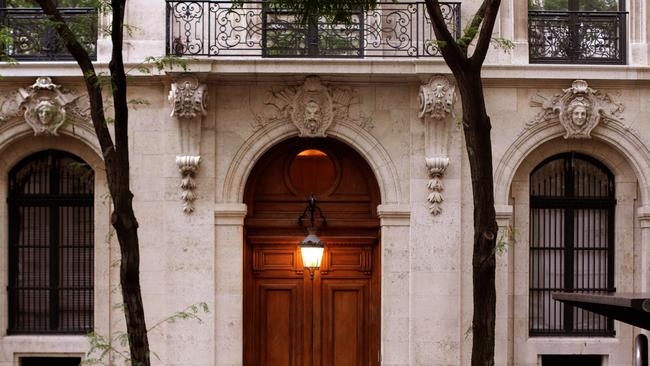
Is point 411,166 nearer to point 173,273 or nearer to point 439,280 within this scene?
point 439,280

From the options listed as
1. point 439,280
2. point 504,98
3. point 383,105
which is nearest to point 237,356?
point 439,280

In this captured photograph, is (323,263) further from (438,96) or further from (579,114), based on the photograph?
(579,114)

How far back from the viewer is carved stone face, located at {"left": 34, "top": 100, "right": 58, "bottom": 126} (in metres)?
14.2

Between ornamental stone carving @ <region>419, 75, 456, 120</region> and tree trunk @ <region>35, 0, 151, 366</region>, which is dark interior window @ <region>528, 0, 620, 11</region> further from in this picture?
tree trunk @ <region>35, 0, 151, 366</region>

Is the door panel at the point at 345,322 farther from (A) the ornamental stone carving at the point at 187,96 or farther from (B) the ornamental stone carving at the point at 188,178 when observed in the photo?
(A) the ornamental stone carving at the point at 187,96

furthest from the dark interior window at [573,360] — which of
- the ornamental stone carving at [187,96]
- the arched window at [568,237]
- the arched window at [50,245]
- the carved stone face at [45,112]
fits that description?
the carved stone face at [45,112]

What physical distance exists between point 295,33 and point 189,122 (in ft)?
7.00

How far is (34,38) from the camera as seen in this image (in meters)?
14.7

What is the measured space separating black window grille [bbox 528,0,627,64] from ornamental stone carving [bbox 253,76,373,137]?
9.78 feet

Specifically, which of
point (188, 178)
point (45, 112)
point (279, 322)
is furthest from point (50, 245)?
point (279, 322)

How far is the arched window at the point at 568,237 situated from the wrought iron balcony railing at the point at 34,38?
7617 mm

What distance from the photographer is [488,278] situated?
1056cm

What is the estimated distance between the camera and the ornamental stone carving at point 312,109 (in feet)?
46.9

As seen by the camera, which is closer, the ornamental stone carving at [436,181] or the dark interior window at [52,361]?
the ornamental stone carving at [436,181]
